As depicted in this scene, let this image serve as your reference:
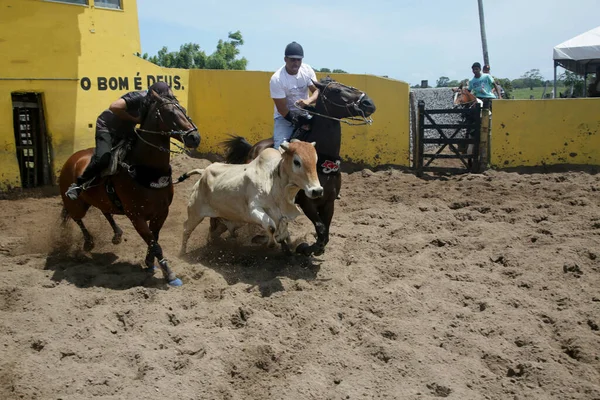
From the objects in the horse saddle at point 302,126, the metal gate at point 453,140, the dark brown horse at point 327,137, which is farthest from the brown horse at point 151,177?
the metal gate at point 453,140

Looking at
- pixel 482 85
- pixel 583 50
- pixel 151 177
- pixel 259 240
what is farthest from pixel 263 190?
pixel 583 50

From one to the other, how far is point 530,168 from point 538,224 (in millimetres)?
3922

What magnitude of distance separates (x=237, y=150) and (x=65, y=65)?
452 cm

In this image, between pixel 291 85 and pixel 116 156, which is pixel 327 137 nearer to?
pixel 291 85

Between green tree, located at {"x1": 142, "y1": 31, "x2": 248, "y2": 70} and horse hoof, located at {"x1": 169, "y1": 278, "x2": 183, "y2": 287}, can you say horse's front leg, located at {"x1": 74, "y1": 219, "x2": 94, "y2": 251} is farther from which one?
green tree, located at {"x1": 142, "y1": 31, "x2": 248, "y2": 70}

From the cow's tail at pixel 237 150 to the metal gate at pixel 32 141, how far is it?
433cm

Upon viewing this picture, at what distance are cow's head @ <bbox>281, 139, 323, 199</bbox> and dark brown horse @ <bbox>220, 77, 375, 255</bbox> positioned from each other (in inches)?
30.2

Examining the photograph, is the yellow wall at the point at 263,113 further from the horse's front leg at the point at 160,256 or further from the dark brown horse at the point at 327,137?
the horse's front leg at the point at 160,256

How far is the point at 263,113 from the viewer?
1262 cm

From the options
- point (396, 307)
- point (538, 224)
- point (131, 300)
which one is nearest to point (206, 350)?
point (131, 300)

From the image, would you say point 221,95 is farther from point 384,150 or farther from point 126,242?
point 126,242

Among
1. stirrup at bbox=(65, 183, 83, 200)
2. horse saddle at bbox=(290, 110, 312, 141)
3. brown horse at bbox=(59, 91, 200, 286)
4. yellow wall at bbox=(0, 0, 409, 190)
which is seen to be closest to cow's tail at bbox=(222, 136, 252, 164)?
horse saddle at bbox=(290, 110, 312, 141)

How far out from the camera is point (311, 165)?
586 cm

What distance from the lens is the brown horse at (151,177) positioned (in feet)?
19.7
